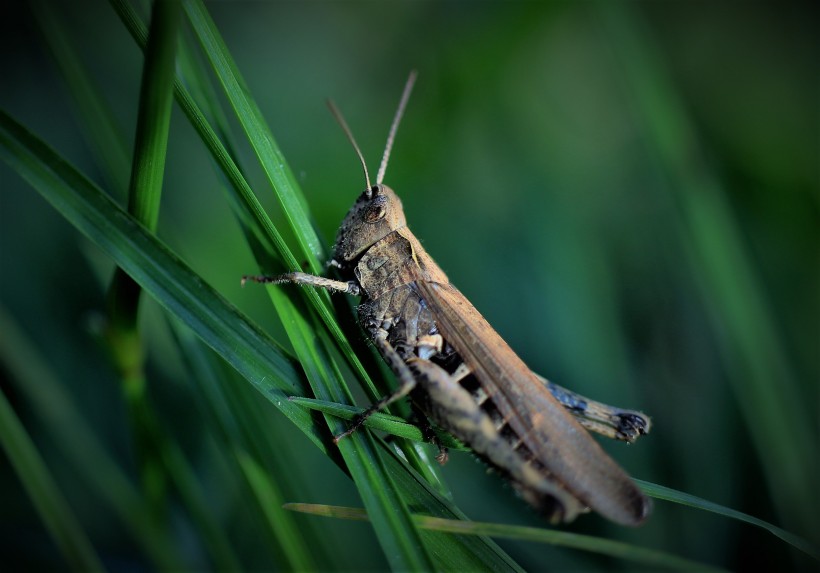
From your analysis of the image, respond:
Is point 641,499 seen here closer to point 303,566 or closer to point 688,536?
point 303,566

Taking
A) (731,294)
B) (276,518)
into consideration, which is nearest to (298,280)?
(276,518)

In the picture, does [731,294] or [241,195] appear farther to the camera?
[731,294]

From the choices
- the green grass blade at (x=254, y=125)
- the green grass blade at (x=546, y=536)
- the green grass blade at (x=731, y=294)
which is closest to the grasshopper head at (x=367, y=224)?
the green grass blade at (x=254, y=125)

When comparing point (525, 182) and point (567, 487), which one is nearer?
point (567, 487)

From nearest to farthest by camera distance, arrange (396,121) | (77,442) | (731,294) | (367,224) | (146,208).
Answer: (146,208), (77,442), (396,121), (367,224), (731,294)

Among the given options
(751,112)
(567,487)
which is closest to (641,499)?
(567,487)

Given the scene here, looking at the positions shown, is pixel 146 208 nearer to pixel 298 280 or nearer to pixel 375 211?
pixel 298 280

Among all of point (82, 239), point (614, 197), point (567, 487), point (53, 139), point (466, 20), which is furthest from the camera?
point (466, 20)

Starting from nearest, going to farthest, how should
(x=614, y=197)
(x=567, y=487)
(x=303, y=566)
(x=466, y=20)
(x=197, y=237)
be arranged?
(x=303, y=566), (x=567, y=487), (x=197, y=237), (x=614, y=197), (x=466, y=20)
